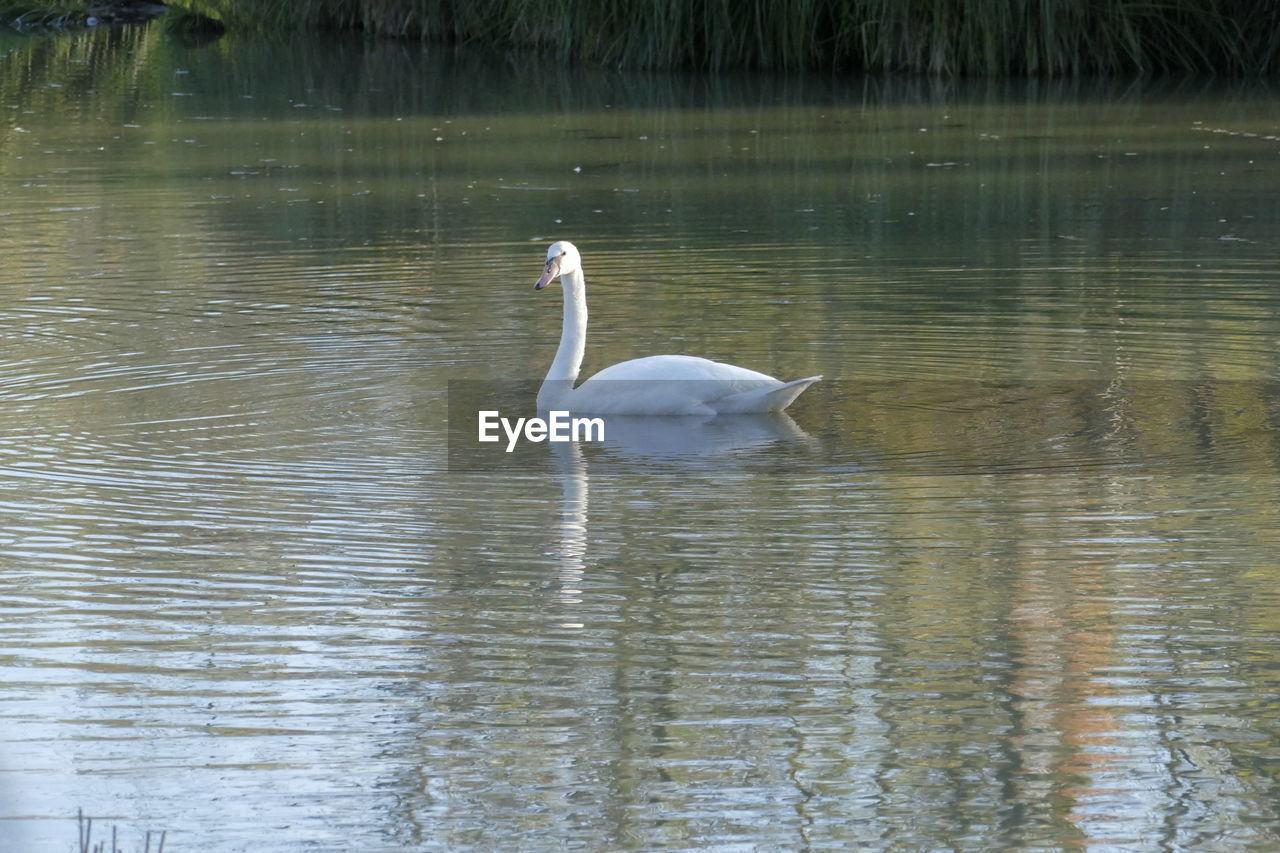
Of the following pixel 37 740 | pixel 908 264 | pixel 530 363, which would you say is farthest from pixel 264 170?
pixel 37 740

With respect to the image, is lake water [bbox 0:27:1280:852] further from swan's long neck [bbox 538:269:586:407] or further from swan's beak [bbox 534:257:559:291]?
swan's beak [bbox 534:257:559:291]

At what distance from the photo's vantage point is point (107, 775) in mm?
4832

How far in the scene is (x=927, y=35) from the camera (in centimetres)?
2380

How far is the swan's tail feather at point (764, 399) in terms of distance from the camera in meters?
8.36

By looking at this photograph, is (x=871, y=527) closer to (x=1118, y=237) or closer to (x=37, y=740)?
(x=37, y=740)

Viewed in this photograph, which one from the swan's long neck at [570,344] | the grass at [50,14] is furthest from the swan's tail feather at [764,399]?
the grass at [50,14]

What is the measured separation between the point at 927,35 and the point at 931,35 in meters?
0.05

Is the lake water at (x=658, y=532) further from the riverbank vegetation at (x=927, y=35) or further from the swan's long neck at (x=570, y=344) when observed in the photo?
the riverbank vegetation at (x=927, y=35)

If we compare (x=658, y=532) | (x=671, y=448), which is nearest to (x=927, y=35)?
(x=671, y=448)

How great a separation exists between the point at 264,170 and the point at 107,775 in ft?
43.8

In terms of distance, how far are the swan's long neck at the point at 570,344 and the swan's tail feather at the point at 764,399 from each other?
26.5 inches

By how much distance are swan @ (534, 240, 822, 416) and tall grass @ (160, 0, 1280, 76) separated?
1518 cm

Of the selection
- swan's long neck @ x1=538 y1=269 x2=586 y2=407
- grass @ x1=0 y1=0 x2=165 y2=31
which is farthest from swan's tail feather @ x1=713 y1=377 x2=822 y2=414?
grass @ x1=0 y1=0 x2=165 y2=31

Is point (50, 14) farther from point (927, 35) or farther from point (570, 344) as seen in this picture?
point (570, 344)
